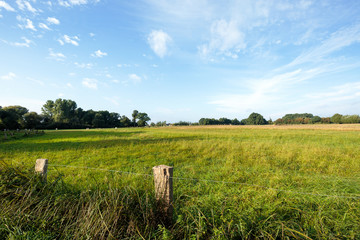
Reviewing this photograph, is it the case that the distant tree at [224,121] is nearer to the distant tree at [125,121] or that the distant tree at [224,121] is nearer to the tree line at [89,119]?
the tree line at [89,119]

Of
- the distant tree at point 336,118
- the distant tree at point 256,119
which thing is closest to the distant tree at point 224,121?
the distant tree at point 256,119

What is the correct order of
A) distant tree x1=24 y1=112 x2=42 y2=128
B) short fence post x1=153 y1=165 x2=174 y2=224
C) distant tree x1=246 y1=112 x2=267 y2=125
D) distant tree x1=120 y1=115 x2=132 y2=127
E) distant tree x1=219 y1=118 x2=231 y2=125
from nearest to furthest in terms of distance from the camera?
short fence post x1=153 y1=165 x2=174 y2=224 → distant tree x1=24 y1=112 x2=42 y2=128 → distant tree x1=120 y1=115 x2=132 y2=127 → distant tree x1=246 y1=112 x2=267 y2=125 → distant tree x1=219 y1=118 x2=231 y2=125

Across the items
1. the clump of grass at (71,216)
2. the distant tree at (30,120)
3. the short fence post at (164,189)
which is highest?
the distant tree at (30,120)

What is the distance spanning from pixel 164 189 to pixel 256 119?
12868 centimetres

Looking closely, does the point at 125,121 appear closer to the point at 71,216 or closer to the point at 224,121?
the point at 224,121

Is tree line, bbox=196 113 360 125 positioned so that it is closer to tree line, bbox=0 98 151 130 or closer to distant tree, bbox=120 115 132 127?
distant tree, bbox=120 115 132 127

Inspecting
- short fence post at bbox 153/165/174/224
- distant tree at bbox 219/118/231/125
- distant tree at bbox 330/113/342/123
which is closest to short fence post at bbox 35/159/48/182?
short fence post at bbox 153/165/174/224

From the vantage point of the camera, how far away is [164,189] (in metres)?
2.57

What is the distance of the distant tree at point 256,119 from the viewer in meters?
116

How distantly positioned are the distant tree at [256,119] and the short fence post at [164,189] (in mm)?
127713

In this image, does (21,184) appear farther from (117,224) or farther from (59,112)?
(59,112)

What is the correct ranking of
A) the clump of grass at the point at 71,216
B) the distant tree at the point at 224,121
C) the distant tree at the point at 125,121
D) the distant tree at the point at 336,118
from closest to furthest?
the clump of grass at the point at 71,216
the distant tree at the point at 336,118
the distant tree at the point at 125,121
the distant tree at the point at 224,121

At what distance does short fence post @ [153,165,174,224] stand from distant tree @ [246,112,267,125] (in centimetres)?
12771

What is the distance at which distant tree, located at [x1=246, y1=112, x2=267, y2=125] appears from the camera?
116 metres
